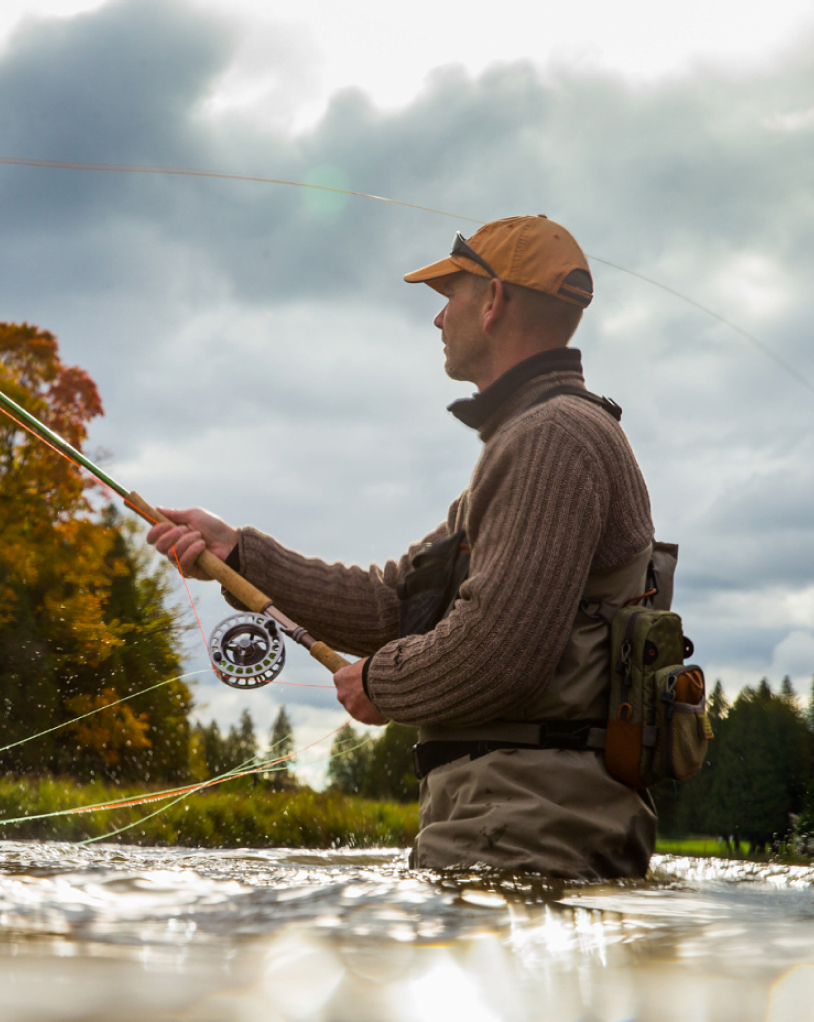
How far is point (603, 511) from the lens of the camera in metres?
2.10

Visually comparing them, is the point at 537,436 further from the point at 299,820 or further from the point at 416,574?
the point at 299,820

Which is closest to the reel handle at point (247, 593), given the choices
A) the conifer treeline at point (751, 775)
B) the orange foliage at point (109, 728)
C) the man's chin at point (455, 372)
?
the man's chin at point (455, 372)

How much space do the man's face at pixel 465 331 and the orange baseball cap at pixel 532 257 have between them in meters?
0.05

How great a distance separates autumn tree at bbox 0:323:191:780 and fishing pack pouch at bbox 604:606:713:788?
17.0 ft

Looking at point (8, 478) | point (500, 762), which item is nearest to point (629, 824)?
point (500, 762)

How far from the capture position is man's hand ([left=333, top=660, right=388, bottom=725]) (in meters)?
2.18

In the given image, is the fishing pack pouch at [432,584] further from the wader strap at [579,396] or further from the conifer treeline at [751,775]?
the conifer treeline at [751,775]

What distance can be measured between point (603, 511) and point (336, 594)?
3.96ft

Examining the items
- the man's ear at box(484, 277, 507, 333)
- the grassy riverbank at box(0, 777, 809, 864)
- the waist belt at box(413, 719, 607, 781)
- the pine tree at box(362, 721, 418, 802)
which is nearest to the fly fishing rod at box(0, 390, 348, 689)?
the waist belt at box(413, 719, 607, 781)

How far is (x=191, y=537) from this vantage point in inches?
116

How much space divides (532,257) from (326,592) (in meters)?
1.24

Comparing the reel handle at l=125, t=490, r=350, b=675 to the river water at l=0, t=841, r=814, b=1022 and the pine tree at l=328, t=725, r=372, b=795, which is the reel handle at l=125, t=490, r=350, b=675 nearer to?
the river water at l=0, t=841, r=814, b=1022

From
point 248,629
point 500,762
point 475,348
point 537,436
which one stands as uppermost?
point 475,348

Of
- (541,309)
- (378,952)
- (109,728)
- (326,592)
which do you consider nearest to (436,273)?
(541,309)
